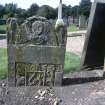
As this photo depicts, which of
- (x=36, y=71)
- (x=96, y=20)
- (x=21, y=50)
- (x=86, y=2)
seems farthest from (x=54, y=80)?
(x=86, y=2)

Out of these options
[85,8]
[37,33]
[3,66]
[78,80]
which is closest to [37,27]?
[37,33]

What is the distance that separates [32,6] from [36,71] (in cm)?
3666

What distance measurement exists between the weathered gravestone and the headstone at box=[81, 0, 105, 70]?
1.75 metres

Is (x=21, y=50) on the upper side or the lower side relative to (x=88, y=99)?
upper

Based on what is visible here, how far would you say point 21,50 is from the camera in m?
6.56

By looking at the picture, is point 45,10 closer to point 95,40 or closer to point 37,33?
point 95,40

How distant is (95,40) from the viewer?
8.24 meters

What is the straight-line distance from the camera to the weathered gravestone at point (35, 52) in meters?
6.50

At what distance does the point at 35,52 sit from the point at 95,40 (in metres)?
2.17

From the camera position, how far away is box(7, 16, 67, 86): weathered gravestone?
650 cm

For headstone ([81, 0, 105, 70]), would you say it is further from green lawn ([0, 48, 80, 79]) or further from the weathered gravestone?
the weathered gravestone

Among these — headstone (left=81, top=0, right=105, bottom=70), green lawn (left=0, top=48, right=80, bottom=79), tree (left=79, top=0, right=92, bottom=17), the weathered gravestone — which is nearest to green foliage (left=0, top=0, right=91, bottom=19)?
tree (left=79, top=0, right=92, bottom=17)

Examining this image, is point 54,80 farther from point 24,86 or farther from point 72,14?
point 72,14

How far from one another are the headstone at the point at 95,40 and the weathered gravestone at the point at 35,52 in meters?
1.75
